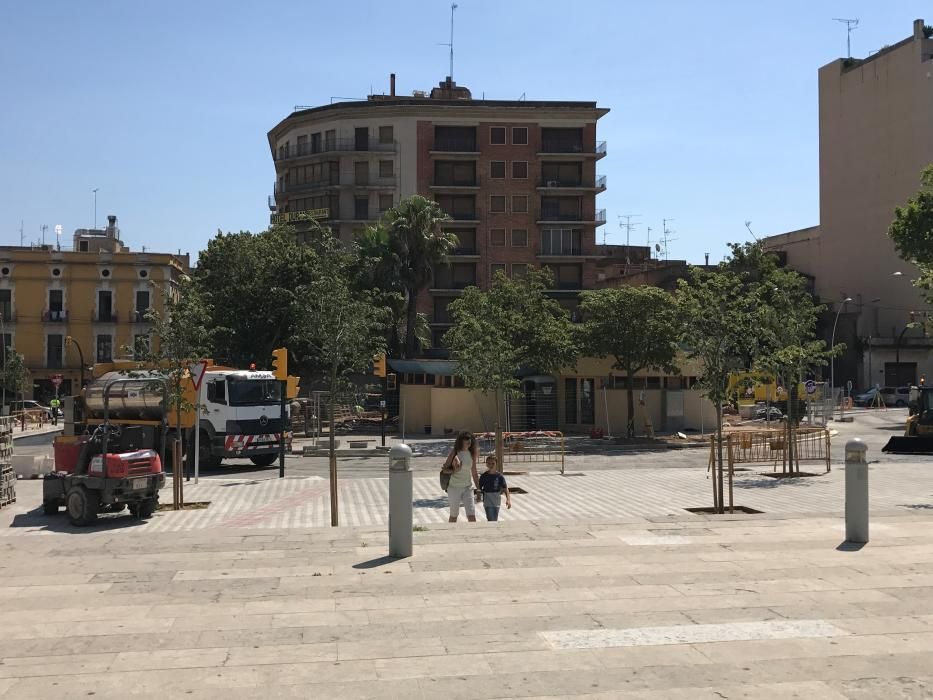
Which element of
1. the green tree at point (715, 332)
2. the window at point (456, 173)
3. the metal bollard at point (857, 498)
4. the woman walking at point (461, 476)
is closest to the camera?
the metal bollard at point (857, 498)

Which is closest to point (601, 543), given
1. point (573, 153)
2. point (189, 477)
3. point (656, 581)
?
point (656, 581)

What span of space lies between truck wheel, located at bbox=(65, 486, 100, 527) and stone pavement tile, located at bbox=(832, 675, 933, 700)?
1171 centimetres

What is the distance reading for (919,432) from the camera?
3266 cm

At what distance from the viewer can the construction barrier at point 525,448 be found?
2805 cm

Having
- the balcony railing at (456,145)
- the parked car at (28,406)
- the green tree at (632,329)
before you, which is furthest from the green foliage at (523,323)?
the parked car at (28,406)

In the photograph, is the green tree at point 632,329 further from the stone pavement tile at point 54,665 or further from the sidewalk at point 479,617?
the stone pavement tile at point 54,665

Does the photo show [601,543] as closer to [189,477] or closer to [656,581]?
[656,581]

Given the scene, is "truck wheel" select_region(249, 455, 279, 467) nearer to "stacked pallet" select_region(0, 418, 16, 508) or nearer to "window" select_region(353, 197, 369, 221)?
"stacked pallet" select_region(0, 418, 16, 508)

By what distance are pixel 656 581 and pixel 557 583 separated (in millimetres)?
952

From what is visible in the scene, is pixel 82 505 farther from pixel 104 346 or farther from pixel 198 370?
pixel 104 346

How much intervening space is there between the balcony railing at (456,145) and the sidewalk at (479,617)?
62.0 metres

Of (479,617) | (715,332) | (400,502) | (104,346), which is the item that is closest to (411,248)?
(104,346)

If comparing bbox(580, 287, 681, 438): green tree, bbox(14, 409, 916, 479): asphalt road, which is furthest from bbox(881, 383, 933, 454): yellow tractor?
bbox(580, 287, 681, 438): green tree

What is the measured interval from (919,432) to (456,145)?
46.0 meters
